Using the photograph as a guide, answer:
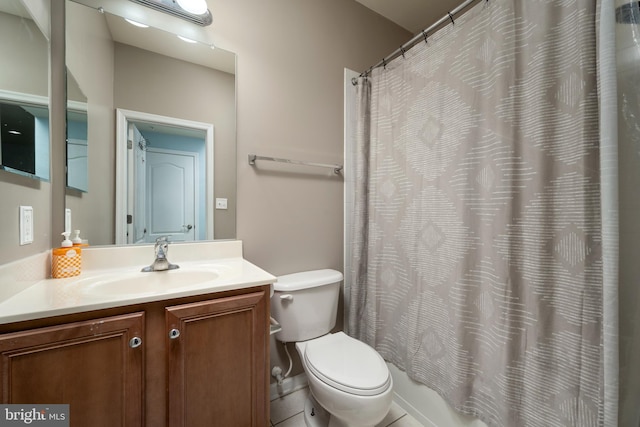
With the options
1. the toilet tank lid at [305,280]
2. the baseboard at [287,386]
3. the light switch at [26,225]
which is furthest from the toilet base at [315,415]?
the light switch at [26,225]

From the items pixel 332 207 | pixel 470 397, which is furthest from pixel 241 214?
pixel 470 397

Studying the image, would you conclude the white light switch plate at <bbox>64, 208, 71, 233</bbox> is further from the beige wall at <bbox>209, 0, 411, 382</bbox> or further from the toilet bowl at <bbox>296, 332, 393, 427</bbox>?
the toilet bowl at <bbox>296, 332, 393, 427</bbox>

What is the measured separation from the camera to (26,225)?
0.84 m

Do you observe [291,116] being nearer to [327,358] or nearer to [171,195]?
[171,195]

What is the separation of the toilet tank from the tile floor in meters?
0.38

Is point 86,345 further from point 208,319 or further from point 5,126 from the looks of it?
point 5,126

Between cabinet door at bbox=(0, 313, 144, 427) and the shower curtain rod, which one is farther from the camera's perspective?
the shower curtain rod

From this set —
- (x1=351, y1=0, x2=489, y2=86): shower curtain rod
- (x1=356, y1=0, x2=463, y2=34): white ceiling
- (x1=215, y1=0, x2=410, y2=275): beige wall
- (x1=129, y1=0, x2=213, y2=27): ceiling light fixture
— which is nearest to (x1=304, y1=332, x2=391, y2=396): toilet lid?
(x1=215, y1=0, x2=410, y2=275): beige wall

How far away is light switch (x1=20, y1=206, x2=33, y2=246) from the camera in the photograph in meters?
0.82

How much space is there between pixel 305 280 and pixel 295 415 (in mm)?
739

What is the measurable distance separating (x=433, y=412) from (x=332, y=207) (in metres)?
1.23

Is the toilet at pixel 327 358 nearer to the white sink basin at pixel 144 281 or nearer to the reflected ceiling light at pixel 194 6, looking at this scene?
the white sink basin at pixel 144 281

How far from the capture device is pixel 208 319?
0.87 meters

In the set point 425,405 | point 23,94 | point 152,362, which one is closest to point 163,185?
point 23,94
